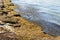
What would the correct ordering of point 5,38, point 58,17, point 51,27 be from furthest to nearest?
1. point 58,17
2. point 51,27
3. point 5,38

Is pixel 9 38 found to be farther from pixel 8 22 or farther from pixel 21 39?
pixel 8 22

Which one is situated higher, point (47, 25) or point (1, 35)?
point (1, 35)

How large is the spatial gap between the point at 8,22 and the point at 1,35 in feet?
12.3

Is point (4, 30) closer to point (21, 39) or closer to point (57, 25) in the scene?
point (21, 39)

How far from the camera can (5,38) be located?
27.3ft

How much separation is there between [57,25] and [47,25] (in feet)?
2.71

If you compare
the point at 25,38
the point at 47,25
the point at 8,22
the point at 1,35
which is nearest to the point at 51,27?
the point at 47,25

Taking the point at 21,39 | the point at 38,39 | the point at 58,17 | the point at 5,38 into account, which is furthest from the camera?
the point at 58,17

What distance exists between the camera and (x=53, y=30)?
1283 cm

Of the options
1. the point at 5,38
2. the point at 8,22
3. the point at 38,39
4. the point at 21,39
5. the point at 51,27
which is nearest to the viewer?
the point at 5,38

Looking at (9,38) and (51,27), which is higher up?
(9,38)

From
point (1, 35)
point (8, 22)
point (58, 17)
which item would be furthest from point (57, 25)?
point (1, 35)

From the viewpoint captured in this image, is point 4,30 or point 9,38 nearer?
point 9,38

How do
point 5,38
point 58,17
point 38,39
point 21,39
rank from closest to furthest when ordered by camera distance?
point 5,38, point 21,39, point 38,39, point 58,17
